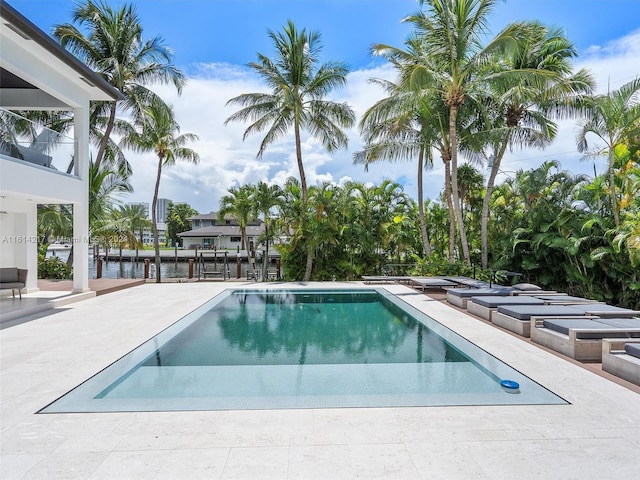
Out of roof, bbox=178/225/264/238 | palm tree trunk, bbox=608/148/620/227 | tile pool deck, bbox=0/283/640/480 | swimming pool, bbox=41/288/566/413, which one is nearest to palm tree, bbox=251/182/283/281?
swimming pool, bbox=41/288/566/413

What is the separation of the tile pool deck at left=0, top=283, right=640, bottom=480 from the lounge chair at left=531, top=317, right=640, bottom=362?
0.72 meters

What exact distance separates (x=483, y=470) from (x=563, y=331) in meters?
3.99

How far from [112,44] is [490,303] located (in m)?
A: 16.2

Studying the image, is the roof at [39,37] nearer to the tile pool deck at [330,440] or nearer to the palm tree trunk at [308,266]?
the tile pool deck at [330,440]

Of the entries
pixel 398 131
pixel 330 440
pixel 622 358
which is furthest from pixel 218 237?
pixel 330 440

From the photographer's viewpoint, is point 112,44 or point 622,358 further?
point 112,44

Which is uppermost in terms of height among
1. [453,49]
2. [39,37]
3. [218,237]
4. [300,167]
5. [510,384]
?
[453,49]

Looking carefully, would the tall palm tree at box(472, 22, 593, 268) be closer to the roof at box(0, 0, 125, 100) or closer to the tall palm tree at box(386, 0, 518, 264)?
the tall palm tree at box(386, 0, 518, 264)

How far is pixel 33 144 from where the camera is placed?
911 centimetres

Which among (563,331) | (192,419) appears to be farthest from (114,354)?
(563,331)

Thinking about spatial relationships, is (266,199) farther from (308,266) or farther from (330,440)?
(330,440)

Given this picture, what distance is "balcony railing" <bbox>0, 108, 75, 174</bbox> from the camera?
27.4 ft

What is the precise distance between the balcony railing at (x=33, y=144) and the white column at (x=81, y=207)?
22cm

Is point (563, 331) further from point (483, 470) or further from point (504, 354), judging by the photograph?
point (483, 470)
